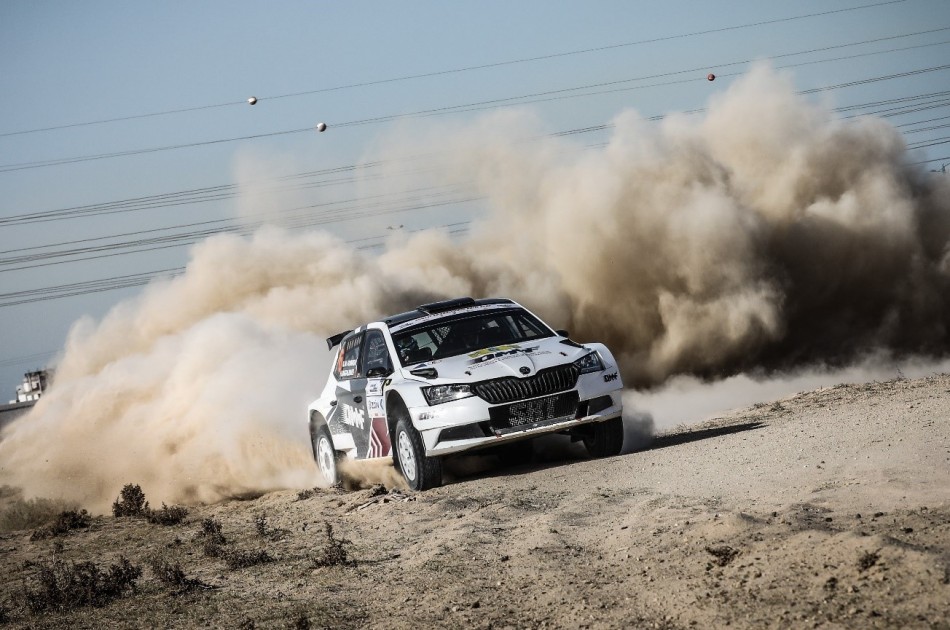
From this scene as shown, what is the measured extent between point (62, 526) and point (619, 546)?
348 inches

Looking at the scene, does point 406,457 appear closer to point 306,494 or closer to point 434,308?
point 306,494

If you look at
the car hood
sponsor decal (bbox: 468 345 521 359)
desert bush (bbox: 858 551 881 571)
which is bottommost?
desert bush (bbox: 858 551 881 571)

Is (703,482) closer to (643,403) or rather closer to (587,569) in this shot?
(587,569)

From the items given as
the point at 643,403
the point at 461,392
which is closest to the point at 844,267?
the point at 643,403

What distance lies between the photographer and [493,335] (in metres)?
12.0

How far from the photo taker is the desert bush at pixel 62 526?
1322cm

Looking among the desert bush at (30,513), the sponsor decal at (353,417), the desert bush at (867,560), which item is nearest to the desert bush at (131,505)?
the desert bush at (30,513)

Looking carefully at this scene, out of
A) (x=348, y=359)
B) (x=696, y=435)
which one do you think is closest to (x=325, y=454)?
(x=348, y=359)

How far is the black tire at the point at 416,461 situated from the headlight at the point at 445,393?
13.7 inches

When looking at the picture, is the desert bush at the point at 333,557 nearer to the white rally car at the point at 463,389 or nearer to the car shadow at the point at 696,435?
the white rally car at the point at 463,389

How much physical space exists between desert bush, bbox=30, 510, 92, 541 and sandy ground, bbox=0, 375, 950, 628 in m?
1.11

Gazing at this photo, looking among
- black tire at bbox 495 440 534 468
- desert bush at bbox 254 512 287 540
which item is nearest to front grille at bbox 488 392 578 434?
black tire at bbox 495 440 534 468

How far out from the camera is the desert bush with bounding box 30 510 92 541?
13219 mm

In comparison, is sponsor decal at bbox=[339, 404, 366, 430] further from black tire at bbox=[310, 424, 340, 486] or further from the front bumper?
the front bumper
